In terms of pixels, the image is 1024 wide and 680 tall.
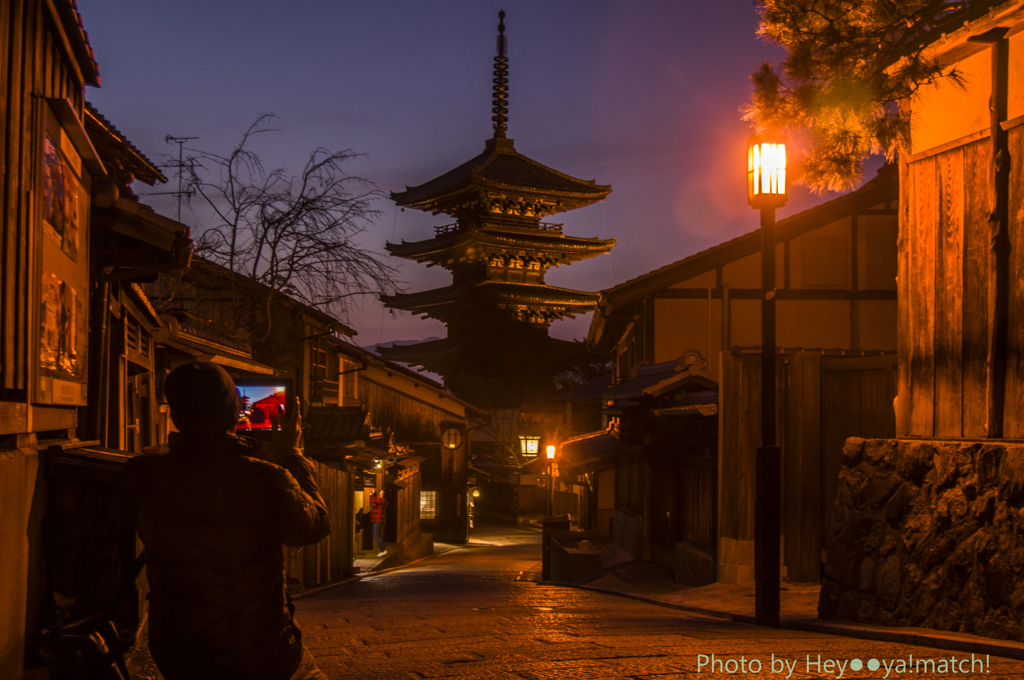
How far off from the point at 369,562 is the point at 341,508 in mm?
3965

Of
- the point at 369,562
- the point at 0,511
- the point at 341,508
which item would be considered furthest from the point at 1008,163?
the point at 369,562

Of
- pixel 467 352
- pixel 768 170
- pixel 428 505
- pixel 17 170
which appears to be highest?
pixel 768 170

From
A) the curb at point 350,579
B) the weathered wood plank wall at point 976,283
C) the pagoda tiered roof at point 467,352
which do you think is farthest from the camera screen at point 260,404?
the pagoda tiered roof at point 467,352

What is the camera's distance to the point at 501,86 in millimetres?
45469

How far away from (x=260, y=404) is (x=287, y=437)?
37.8 feet

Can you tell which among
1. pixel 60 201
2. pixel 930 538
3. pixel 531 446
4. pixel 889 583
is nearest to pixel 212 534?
pixel 60 201

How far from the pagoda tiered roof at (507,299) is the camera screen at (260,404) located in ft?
89.8

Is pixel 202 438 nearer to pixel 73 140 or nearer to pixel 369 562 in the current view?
pixel 73 140

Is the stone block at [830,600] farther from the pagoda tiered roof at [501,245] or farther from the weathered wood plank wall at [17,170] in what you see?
the pagoda tiered roof at [501,245]

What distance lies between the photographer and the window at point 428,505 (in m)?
31.9

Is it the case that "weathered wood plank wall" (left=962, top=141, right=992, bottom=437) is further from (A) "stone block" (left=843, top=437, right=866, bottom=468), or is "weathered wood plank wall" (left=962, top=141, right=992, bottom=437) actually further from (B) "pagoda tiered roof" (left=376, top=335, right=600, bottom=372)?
(B) "pagoda tiered roof" (left=376, top=335, right=600, bottom=372)

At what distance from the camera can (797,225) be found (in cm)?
1895

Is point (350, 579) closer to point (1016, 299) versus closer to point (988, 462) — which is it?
point (988, 462)

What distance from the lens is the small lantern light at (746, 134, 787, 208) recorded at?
24.5 ft
